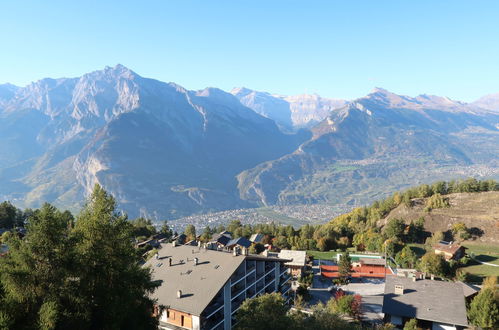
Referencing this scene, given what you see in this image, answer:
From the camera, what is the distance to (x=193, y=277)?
129ft

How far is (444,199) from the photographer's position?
111 metres

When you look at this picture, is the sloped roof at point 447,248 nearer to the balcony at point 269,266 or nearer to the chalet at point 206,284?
the chalet at point 206,284

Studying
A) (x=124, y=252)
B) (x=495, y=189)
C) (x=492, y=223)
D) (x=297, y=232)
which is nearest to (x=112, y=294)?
(x=124, y=252)

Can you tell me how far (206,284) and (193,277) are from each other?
270cm

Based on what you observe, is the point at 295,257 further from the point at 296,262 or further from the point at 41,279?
the point at 41,279

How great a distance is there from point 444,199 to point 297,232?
51.8m

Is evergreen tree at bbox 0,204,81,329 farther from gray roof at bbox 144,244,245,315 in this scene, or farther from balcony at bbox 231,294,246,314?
balcony at bbox 231,294,246,314

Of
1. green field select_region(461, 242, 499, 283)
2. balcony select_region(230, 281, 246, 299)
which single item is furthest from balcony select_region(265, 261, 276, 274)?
green field select_region(461, 242, 499, 283)

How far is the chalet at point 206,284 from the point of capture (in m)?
34.9

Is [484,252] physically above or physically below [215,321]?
below

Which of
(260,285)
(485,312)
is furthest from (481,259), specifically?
(260,285)

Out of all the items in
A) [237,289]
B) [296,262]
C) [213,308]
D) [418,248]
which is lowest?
[418,248]

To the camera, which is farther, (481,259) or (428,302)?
(481,259)

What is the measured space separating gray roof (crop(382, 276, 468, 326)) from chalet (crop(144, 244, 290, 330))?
1616 cm
